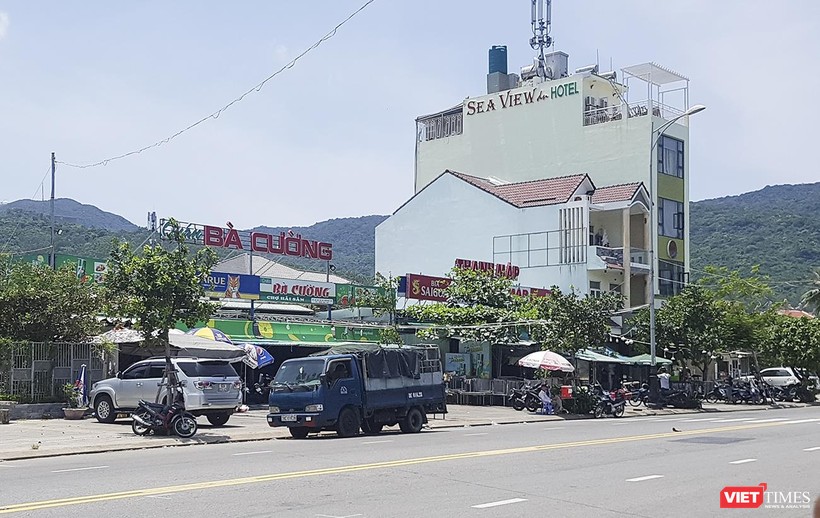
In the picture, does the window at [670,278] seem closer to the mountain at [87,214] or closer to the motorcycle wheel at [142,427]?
the motorcycle wheel at [142,427]

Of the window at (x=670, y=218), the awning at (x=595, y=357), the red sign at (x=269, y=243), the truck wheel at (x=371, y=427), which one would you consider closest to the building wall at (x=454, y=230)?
the window at (x=670, y=218)

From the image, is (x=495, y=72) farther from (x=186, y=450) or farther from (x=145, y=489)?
(x=145, y=489)

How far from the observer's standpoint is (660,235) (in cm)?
5584

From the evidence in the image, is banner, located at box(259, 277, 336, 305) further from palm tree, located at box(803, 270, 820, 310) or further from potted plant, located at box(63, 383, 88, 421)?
palm tree, located at box(803, 270, 820, 310)

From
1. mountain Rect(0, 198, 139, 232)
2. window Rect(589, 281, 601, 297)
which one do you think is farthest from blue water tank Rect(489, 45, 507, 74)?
mountain Rect(0, 198, 139, 232)

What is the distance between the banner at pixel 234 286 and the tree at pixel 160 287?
9.75m

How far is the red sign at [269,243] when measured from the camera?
116 ft

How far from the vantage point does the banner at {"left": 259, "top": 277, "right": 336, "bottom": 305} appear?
3497cm

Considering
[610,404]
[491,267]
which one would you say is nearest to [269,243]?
[491,267]

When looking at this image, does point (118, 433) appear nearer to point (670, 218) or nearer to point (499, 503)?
point (499, 503)

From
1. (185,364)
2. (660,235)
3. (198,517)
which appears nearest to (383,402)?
(185,364)

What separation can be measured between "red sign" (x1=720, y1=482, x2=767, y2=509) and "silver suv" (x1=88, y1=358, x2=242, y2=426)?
1467cm

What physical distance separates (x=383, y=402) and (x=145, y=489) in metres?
11.5

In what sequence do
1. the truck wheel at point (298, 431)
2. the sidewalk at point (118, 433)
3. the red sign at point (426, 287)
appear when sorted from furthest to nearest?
the red sign at point (426, 287) < the truck wheel at point (298, 431) < the sidewalk at point (118, 433)
